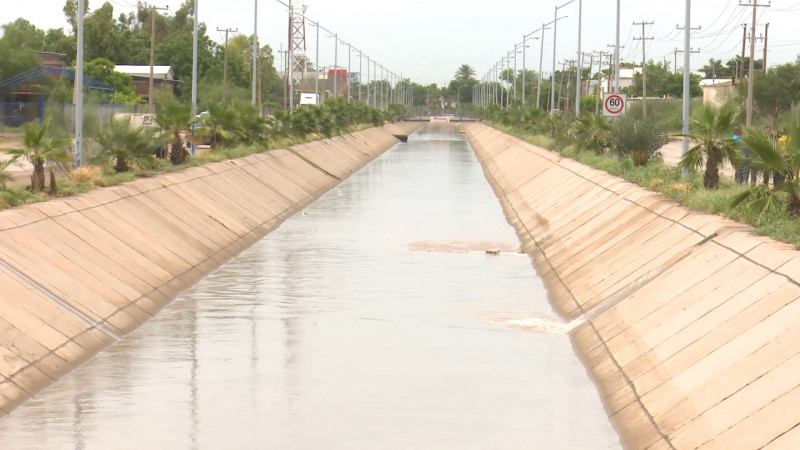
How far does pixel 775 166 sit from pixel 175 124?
2236 centimetres

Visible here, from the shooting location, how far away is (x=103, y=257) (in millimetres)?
23578

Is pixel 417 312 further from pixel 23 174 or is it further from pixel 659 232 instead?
pixel 23 174

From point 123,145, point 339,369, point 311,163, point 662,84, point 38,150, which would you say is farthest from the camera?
point 662,84

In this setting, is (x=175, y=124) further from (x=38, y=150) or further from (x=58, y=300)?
(x=58, y=300)

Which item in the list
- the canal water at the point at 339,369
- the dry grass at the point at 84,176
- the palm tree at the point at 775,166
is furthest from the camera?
the dry grass at the point at 84,176

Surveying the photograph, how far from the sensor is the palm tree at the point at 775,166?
758 inches

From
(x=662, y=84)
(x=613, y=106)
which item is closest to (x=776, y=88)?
(x=613, y=106)

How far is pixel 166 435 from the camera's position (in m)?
14.8

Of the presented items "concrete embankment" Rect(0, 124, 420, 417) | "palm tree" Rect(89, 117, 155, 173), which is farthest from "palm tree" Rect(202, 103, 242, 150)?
"palm tree" Rect(89, 117, 155, 173)

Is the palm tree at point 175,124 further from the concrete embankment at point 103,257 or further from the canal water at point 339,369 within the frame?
the canal water at point 339,369

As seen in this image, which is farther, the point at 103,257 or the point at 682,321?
the point at 103,257

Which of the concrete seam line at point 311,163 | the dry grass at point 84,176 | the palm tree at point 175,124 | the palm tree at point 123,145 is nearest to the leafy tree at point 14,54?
the concrete seam line at point 311,163

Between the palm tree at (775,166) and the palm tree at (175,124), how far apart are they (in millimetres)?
20943

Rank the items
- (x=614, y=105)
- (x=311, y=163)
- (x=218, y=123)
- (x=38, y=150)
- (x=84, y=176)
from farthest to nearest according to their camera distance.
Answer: (x=311, y=163)
(x=218, y=123)
(x=614, y=105)
(x=84, y=176)
(x=38, y=150)
